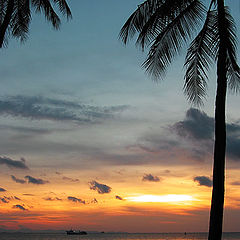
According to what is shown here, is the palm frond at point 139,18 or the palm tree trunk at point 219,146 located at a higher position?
the palm frond at point 139,18

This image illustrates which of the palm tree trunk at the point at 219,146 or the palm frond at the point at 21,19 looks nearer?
the palm tree trunk at the point at 219,146

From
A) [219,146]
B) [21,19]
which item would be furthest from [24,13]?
[219,146]

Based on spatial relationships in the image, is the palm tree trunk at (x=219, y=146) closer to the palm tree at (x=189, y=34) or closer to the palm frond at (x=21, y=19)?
the palm tree at (x=189, y=34)

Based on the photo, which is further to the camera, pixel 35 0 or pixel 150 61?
pixel 35 0

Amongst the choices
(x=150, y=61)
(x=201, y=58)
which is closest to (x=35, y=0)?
(x=150, y=61)

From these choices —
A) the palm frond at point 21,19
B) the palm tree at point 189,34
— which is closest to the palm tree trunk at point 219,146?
the palm tree at point 189,34

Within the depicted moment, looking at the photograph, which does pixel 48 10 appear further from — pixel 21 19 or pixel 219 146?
pixel 219 146

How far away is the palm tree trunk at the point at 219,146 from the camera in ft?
37.4

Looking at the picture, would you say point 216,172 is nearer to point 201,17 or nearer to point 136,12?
point 201,17

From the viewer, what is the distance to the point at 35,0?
18.2 metres

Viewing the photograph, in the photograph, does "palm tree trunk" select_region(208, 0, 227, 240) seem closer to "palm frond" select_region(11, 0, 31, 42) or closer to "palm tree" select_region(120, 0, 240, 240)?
"palm tree" select_region(120, 0, 240, 240)

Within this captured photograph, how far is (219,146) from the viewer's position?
1186cm

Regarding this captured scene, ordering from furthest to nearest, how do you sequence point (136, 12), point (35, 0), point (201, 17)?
point (35, 0), point (136, 12), point (201, 17)

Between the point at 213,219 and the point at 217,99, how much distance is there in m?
3.32
